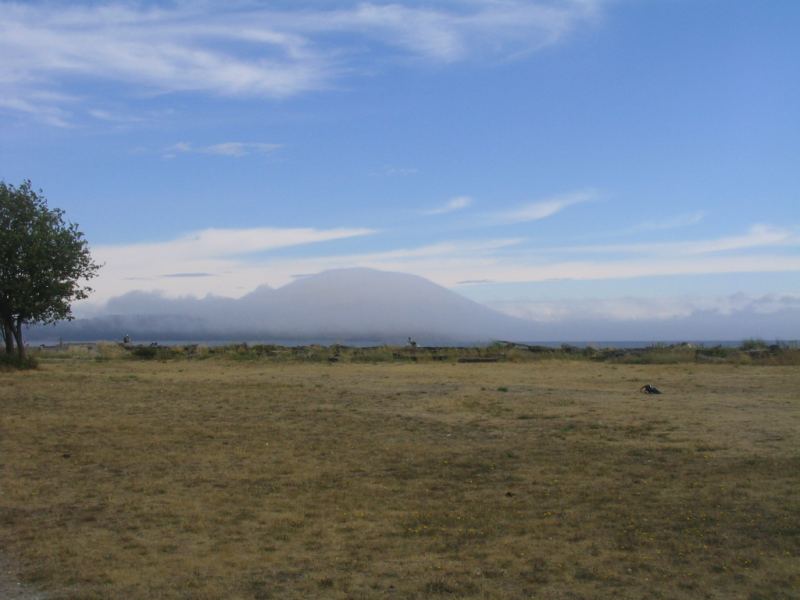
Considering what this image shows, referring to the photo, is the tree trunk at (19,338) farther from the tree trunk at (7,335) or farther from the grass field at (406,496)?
the grass field at (406,496)

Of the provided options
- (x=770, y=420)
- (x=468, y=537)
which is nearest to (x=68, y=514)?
(x=468, y=537)

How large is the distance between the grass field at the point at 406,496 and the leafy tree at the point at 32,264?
445 inches

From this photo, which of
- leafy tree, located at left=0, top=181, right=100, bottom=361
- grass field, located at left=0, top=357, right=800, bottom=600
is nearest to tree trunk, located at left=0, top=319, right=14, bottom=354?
leafy tree, located at left=0, top=181, right=100, bottom=361

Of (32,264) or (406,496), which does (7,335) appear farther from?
(406,496)

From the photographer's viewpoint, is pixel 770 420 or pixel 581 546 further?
pixel 770 420

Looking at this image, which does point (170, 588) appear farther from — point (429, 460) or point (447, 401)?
point (447, 401)

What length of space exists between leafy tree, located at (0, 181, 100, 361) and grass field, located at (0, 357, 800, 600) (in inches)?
445

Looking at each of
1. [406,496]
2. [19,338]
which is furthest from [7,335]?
[406,496]

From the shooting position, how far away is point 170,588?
6.11 m

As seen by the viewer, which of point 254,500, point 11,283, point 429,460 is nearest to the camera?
point 254,500

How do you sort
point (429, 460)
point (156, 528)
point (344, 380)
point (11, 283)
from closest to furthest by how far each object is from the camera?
1. point (156, 528)
2. point (429, 460)
3. point (344, 380)
4. point (11, 283)

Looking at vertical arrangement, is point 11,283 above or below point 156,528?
above

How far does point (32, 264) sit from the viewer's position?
2883 centimetres

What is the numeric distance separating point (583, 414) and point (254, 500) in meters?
8.28
